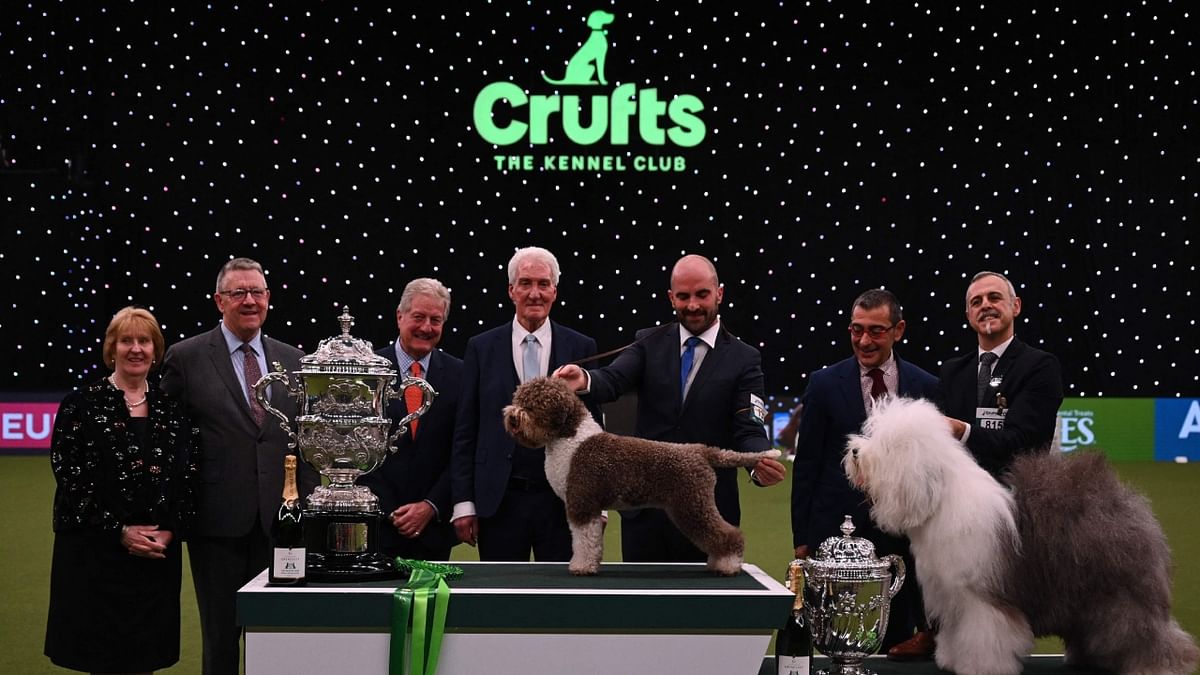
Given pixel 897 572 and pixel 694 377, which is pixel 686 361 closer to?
Answer: pixel 694 377

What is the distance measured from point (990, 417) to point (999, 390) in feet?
0.28

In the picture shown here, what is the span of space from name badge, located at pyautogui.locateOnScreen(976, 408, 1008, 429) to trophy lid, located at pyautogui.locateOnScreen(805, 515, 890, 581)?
0.80 metres

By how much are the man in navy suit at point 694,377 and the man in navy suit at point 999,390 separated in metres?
0.59

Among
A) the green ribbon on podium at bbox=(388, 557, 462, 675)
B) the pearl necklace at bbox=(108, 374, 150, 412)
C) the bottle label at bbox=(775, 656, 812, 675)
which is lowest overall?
the bottle label at bbox=(775, 656, 812, 675)

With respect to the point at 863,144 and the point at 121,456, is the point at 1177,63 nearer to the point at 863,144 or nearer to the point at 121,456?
the point at 863,144

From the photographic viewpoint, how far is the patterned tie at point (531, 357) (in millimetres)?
3576

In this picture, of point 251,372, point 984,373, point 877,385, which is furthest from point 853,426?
point 251,372

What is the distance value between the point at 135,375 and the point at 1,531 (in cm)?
478

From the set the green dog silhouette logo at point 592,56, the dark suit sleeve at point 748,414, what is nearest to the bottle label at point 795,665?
the dark suit sleeve at point 748,414

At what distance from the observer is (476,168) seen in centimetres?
1197

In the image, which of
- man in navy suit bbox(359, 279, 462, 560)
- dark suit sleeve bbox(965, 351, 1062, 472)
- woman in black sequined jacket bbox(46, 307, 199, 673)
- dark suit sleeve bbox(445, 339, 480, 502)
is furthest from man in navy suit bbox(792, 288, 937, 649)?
woman in black sequined jacket bbox(46, 307, 199, 673)

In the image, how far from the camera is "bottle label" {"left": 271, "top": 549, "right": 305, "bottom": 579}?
2.62 metres

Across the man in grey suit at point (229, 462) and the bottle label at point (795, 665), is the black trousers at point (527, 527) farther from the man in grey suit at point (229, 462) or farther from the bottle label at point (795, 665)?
the bottle label at point (795, 665)

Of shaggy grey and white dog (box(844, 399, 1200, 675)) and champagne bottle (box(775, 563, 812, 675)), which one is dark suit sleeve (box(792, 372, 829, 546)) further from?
champagne bottle (box(775, 563, 812, 675))
